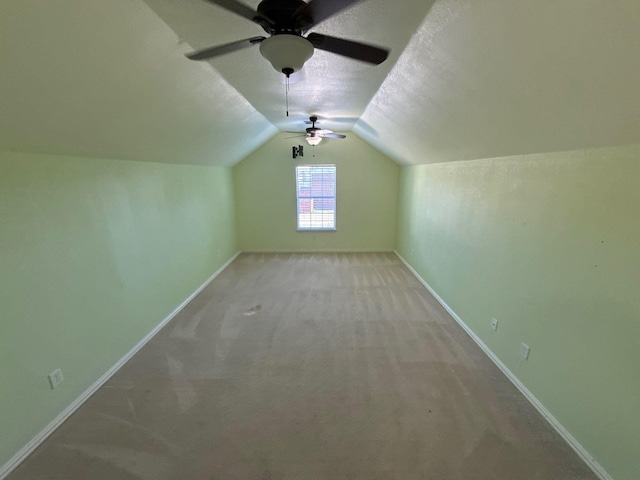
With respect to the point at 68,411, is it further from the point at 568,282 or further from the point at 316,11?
the point at 568,282

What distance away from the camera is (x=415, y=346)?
275 centimetres

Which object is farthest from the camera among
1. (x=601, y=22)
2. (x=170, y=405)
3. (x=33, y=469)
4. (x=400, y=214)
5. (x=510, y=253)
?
(x=400, y=214)

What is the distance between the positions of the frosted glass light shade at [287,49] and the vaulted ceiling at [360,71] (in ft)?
1.36

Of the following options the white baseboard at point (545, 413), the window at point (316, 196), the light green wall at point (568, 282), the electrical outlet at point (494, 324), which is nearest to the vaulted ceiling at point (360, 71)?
the light green wall at point (568, 282)

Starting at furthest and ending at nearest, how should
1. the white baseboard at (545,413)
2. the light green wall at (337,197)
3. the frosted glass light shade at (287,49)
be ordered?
the light green wall at (337,197), the white baseboard at (545,413), the frosted glass light shade at (287,49)

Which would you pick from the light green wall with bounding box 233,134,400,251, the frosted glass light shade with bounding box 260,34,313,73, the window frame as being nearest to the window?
the window frame

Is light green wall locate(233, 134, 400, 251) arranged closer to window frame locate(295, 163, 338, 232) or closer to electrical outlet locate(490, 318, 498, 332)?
window frame locate(295, 163, 338, 232)

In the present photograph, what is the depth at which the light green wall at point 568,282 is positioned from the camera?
1463 millimetres

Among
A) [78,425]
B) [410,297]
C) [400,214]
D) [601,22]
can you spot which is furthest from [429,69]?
[400,214]

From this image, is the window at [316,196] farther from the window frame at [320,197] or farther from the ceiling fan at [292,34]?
the ceiling fan at [292,34]

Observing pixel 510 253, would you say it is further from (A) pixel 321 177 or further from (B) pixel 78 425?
(A) pixel 321 177

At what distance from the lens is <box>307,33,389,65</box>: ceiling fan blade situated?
50.9 inches

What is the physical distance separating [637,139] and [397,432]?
6.96 feet

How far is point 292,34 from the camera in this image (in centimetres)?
120
